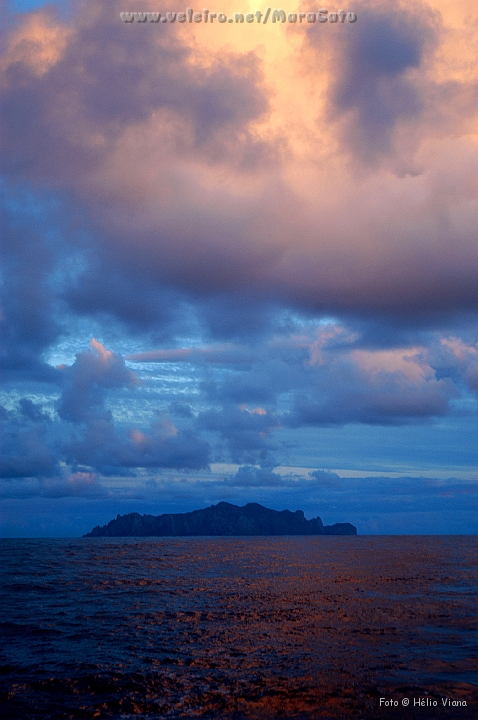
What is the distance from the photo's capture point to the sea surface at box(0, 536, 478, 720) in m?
18.0

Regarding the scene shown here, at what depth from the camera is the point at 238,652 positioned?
983 inches

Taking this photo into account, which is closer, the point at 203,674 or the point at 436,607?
the point at 203,674

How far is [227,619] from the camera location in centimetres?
3328

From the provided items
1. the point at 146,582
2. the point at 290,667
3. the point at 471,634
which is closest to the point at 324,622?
the point at 471,634

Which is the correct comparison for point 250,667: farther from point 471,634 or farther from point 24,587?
point 24,587

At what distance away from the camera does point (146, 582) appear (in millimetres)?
53344

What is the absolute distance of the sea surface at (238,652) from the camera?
1800 centimetres

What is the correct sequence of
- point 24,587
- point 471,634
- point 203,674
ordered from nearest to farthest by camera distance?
point 203,674 → point 471,634 → point 24,587

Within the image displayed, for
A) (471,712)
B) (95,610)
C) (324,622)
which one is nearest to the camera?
(471,712)

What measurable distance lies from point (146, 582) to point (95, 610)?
57.6ft

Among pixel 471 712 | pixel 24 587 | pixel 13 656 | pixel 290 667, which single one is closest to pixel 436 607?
pixel 290 667

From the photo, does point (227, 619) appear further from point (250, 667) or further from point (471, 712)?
point (471, 712)

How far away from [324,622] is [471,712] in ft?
52.3

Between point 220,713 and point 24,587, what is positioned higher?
point 220,713
